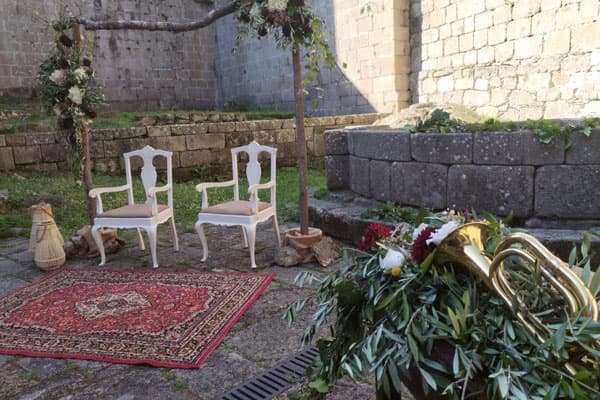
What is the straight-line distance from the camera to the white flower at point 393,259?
1277 millimetres

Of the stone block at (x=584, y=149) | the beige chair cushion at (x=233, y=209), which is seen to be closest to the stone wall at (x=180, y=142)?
the beige chair cushion at (x=233, y=209)

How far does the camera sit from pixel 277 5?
343cm

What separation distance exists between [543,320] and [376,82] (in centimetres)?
903

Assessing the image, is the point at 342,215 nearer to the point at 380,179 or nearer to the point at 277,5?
the point at 380,179

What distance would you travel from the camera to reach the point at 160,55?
12.8m

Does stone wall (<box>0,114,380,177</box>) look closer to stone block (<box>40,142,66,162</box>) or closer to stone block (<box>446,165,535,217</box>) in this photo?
stone block (<box>40,142,66,162</box>)

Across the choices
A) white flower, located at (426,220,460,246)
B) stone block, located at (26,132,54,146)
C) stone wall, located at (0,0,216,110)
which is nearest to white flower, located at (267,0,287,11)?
white flower, located at (426,220,460,246)

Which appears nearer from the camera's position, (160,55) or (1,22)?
(1,22)

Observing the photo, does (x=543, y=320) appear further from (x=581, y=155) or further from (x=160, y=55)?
(x=160, y=55)

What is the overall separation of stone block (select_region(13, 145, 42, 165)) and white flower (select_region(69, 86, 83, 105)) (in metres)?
3.35

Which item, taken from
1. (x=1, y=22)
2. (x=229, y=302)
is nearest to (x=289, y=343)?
(x=229, y=302)

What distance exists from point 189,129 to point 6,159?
272 cm

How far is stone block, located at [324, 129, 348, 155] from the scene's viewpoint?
5086mm

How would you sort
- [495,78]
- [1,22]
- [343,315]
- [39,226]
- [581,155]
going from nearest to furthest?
[343,315]
[581,155]
[39,226]
[495,78]
[1,22]
